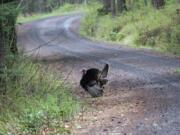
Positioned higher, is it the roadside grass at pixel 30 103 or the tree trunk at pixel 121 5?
the roadside grass at pixel 30 103

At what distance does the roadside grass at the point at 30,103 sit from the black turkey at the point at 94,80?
807 mm

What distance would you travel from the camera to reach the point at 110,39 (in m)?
34.8

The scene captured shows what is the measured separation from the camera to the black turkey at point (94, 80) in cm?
1330

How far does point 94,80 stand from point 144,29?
56.1 ft

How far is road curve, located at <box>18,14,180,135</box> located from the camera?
32.0 feet

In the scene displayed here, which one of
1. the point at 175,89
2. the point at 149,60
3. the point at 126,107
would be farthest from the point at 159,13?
the point at 126,107

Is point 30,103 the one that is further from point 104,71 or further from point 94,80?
point 104,71

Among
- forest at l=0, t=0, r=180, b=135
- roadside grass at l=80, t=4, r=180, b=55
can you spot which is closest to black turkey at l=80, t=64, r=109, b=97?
forest at l=0, t=0, r=180, b=135

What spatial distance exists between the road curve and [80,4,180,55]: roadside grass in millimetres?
1622

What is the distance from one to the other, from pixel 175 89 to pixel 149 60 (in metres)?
7.53

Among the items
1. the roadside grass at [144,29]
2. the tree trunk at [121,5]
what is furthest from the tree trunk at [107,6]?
the tree trunk at [121,5]

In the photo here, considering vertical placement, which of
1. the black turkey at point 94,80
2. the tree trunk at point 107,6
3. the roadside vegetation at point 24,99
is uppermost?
the roadside vegetation at point 24,99

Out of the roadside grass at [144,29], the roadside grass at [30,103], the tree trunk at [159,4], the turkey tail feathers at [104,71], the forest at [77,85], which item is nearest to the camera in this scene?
the roadside grass at [30,103]

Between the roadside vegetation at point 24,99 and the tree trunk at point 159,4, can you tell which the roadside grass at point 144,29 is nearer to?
the tree trunk at point 159,4
